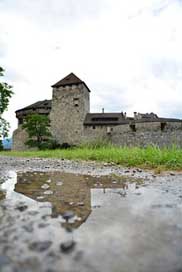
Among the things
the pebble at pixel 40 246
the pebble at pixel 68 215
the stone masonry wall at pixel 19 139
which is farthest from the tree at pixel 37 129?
the pebble at pixel 40 246

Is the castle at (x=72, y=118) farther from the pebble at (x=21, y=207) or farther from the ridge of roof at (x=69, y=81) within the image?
the pebble at (x=21, y=207)

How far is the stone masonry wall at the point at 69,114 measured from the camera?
149ft

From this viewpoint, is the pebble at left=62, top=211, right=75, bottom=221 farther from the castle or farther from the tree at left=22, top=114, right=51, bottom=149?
the tree at left=22, top=114, right=51, bottom=149

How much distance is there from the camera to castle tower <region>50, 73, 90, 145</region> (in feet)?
150

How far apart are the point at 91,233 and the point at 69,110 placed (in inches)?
1779

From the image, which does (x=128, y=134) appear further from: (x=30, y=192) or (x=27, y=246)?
(x=27, y=246)

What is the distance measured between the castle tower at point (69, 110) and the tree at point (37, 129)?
2.21 meters

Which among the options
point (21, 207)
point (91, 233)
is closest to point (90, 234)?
point (91, 233)

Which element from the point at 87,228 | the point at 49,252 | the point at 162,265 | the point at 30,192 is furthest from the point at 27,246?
the point at 30,192

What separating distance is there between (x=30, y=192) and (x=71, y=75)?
48218 mm

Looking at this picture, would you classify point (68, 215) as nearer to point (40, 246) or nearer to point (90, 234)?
point (90, 234)

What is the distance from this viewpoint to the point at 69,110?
152ft

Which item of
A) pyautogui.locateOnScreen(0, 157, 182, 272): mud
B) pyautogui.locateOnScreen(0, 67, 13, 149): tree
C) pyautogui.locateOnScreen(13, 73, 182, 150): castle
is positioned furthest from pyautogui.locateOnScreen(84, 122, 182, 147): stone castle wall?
pyautogui.locateOnScreen(13, 73, 182, 150): castle

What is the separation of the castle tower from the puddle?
139ft
